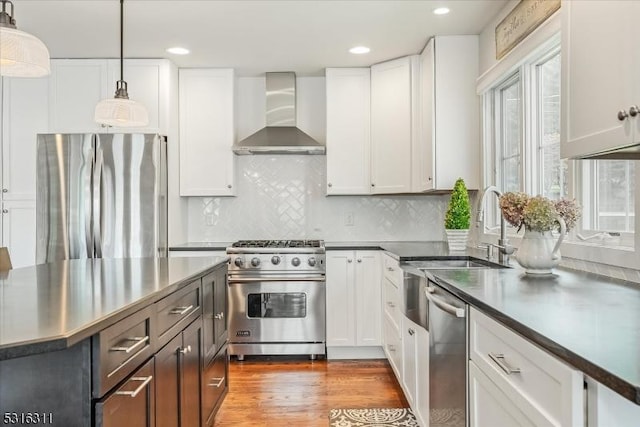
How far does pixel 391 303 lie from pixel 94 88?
2872 mm

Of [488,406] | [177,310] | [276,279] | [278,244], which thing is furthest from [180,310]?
[278,244]

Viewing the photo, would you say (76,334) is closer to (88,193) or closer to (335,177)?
(88,193)

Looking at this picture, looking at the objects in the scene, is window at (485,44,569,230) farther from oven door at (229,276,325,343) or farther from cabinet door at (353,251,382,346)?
oven door at (229,276,325,343)

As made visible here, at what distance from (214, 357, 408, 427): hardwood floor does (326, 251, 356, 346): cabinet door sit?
0.66ft

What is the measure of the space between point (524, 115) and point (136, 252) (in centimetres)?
286

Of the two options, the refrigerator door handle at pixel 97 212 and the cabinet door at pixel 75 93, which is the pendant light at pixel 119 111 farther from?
the cabinet door at pixel 75 93

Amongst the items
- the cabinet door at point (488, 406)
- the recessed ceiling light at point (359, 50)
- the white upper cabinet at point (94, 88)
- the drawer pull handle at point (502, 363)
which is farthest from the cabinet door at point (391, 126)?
the drawer pull handle at point (502, 363)

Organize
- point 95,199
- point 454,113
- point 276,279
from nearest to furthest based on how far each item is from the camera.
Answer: point 454,113 < point 95,199 < point 276,279

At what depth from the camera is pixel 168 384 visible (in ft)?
5.84

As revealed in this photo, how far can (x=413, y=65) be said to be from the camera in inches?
152

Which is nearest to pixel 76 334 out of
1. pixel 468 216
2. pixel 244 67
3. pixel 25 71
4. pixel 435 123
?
pixel 25 71

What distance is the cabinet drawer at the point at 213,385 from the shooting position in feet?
7.65

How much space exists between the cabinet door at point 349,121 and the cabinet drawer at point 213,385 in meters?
1.98

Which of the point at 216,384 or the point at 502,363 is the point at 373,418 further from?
the point at 502,363
